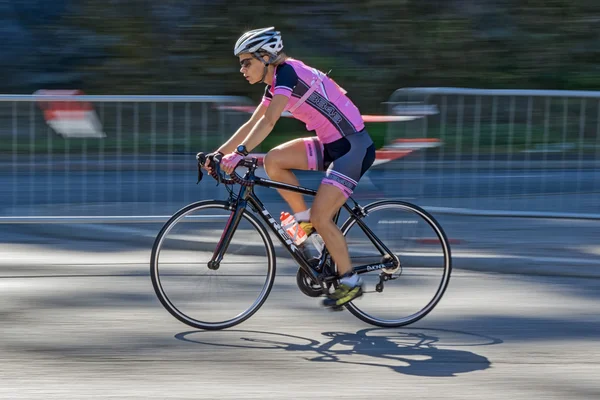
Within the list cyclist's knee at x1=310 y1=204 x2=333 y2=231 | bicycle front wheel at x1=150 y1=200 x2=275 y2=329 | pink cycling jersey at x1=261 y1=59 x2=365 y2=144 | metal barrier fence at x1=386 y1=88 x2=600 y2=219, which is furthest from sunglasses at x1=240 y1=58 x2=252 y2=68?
metal barrier fence at x1=386 y1=88 x2=600 y2=219

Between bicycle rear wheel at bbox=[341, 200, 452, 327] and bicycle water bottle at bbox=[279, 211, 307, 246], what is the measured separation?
26cm

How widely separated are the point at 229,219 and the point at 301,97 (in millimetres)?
856

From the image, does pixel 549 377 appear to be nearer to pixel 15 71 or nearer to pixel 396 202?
pixel 396 202

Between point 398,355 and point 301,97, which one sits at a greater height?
point 301,97

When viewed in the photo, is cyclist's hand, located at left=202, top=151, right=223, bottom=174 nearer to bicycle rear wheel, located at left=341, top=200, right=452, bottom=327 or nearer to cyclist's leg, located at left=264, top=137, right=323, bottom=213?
cyclist's leg, located at left=264, top=137, right=323, bottom=213

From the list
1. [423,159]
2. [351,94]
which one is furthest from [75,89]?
[423,159]

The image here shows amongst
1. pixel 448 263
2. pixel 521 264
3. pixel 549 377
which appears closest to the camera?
pixel 549 377

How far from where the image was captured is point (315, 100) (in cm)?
584

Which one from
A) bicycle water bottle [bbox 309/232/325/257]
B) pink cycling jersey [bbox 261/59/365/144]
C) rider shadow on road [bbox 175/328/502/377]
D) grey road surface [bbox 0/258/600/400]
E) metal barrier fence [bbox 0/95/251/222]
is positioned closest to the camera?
grey road surface [bbox 0/258/600/400]

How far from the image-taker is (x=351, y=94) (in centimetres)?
1584

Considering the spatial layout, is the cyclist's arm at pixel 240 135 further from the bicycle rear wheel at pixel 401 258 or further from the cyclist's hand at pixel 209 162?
the bicycle rear wheel at pixel 401 258

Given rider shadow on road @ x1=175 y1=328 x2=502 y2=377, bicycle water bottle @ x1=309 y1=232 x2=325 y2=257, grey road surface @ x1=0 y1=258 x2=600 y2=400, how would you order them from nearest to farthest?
1. grey road surface @ x1=0 y1=258 x2=600 y2=400
2. rider shadow on road @ x1=175 y1=328 x2=502 y2=377
3. bicycle water bottle @ x1=309 y1=232 x2=325 y2=257

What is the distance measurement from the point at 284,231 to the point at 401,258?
0.84 meters

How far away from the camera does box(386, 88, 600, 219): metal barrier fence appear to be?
846cm
